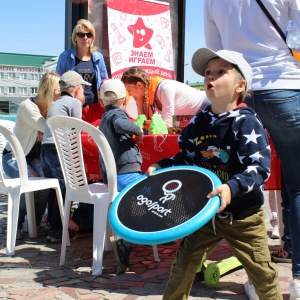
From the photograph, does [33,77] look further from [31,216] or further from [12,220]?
[12,220]

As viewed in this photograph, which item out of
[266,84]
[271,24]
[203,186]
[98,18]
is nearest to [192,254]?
[203,186]

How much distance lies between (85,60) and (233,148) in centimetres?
392

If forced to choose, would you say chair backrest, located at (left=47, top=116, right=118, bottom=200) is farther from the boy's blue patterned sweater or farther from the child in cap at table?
the boy's blue patterned sweater

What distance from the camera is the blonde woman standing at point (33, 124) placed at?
490 centimetres

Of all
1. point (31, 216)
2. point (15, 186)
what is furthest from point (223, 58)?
point (31, 216)

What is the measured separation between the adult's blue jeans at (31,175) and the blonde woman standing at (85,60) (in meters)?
1.04

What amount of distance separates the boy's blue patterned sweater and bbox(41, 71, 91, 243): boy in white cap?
2160mm

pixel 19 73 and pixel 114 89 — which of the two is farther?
pixel 19 73

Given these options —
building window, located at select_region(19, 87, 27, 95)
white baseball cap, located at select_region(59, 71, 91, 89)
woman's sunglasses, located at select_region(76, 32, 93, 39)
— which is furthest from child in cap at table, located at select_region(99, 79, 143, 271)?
building window, located at select_region(19, 87, 27, 95)

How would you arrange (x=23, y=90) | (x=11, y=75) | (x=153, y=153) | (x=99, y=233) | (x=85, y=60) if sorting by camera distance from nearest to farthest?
(x=99, y=233) → (x=153, y=153) → (x=85, y=60) → (x=11, y=75) → (x=23, y=90)

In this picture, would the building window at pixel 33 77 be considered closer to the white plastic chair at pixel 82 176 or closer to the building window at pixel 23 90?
the building window at pixel 23 90

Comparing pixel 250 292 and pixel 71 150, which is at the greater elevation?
pixel 71 150

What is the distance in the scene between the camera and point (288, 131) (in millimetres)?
2986

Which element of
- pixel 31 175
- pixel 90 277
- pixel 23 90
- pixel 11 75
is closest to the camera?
pixel 90 277
